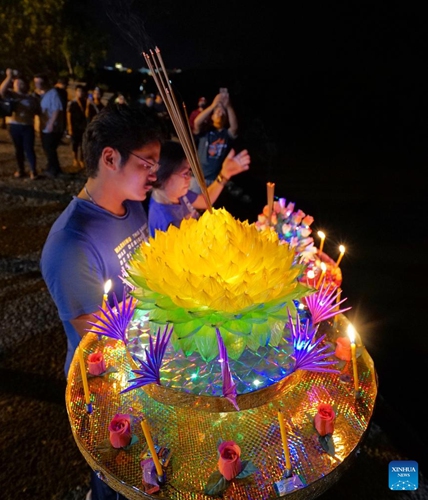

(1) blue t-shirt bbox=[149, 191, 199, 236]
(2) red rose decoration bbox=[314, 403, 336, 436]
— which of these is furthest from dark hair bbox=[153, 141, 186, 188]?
(2) red rose decoration bbox=[314, 403, 336, 436]

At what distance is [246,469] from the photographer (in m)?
1.01

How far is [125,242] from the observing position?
213 centimetres

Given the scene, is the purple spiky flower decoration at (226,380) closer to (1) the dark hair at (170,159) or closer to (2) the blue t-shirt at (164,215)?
(2) the blue t-shirt at (164,215)

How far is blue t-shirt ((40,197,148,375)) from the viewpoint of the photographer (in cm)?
175

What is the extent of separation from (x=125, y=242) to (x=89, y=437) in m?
1.21

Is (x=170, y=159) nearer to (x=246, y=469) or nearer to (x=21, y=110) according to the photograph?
(x=246, y=469)

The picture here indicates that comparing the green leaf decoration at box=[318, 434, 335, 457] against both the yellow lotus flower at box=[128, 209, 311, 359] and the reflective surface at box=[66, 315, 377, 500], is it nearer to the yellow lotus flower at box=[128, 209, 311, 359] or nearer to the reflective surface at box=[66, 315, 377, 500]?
the reflective surface at box=[66, 315, 377, 500]

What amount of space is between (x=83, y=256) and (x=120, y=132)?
0.73 meters

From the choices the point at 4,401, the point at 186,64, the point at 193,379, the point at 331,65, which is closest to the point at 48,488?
the point at 4,401

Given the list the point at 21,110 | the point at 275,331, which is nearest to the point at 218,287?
the point at 275,331

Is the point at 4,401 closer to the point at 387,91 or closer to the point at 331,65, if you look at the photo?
the point at 387,91

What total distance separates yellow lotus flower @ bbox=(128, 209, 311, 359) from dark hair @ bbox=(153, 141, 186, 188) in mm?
1993

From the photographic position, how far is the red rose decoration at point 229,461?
0.97m

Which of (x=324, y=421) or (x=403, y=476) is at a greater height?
(x=324, y=421)
